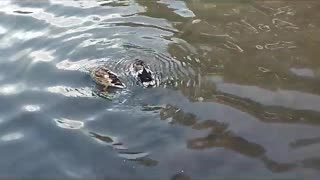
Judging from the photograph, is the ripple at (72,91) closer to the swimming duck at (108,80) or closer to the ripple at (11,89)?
the swimming duck at (108,80)

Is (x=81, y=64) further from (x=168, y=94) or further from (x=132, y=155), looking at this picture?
(x=132, y=155)

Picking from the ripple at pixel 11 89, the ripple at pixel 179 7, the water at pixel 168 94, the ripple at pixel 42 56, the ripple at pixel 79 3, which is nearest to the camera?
the water at pixel 168 94

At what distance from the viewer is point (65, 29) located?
24.4 feet

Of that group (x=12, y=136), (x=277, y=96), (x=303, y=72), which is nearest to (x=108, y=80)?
(x=12, y=136)

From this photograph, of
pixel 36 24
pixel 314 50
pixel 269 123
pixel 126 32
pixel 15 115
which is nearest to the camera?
pixel 269 123

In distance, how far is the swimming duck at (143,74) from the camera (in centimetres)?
602

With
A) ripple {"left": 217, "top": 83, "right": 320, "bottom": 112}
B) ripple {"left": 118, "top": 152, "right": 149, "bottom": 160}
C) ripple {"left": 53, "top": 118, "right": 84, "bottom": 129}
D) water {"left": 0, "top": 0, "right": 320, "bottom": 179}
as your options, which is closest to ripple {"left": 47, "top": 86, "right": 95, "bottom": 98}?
water {"left": 0, "top": 0, "right": 320, "bottom": 179}

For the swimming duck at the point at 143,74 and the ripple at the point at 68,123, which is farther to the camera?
the swimming duck at the point at 143,74

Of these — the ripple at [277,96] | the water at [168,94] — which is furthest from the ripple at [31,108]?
the ripple at [277,96]

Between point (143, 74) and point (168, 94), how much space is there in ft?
1.30

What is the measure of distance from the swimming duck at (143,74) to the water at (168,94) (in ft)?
0.27

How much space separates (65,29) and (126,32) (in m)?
0.85

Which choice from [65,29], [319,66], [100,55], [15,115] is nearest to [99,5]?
[65,29]

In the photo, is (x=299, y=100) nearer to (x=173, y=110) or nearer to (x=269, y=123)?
(x=269, y=123)
